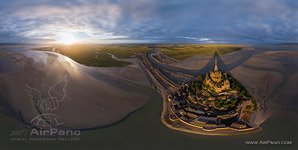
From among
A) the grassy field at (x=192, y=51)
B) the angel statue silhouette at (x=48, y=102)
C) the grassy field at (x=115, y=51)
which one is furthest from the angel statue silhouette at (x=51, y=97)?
the grassy field at (x=192, y=51)

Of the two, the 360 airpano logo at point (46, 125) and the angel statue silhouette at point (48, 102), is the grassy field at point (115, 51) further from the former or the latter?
the 360 airpano logo at point (46, 125)

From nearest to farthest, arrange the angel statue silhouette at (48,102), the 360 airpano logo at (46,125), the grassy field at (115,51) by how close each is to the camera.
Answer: the 360 airpano logo at (46,125)
the angel statue silhouette at (48,102)
the grassy field at (115,51)

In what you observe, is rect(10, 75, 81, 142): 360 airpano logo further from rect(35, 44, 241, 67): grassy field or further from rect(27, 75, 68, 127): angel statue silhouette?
rect(35, 44, 241, 67): grassy field

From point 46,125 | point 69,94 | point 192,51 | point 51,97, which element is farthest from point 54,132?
point 192,51

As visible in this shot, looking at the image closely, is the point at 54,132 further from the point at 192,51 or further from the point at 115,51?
the point at 115,51

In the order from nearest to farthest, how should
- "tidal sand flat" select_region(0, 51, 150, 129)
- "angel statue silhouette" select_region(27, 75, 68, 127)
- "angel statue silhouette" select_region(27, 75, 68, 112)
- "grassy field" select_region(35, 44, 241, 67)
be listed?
1. "angel statue silhouette" select_region(27, 75, 68, 127)
2. "tidal sand flat" select_region(0, 51, 150, 129)
3. "angel statue silhouette" select_region(27, 75, 68, 112)
4. "grassy field" select_region(35, 44, 241, 67)

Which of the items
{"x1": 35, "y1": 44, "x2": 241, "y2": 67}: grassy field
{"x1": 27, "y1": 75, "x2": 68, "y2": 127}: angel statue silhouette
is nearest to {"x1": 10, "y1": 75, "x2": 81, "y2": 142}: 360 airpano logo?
{"x1": 27, "y1": 75, "x2": 68, "y2": 127}: angel statue silhouette

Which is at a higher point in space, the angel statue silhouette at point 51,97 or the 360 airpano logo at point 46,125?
the angel statue silhouette at point 51,97

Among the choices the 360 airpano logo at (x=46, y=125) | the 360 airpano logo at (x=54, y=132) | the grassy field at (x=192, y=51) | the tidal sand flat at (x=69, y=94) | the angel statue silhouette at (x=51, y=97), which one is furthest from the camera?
the grassy field at (x=192, y=51)

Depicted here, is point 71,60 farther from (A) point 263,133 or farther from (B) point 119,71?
(A) point 263,133
